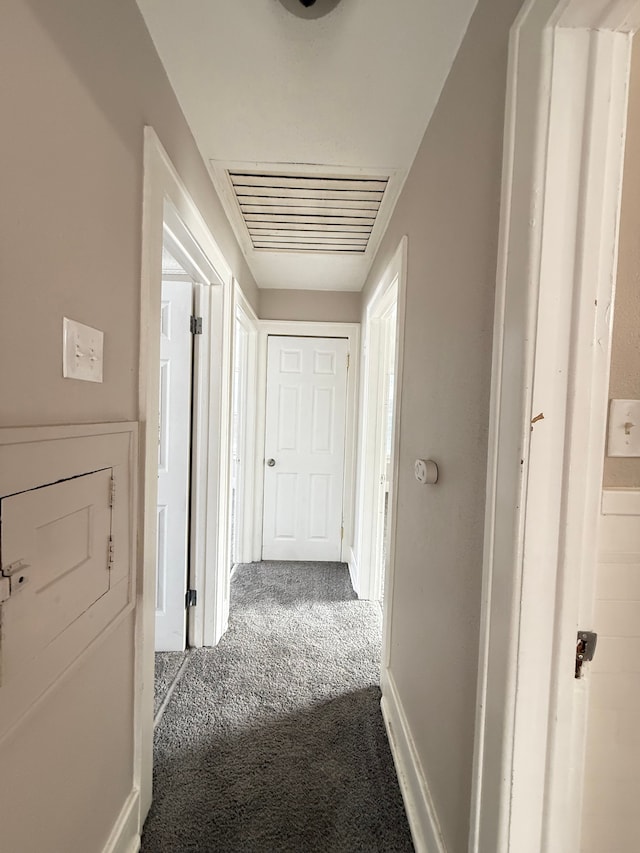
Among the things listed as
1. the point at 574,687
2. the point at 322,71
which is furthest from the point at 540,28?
the point at 574,687

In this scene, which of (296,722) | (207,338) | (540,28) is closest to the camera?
(540,28)

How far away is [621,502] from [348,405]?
2.58 m

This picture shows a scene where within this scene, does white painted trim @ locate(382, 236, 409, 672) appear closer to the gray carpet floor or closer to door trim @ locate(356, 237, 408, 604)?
the gray carpet floor

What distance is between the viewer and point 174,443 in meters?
2.02

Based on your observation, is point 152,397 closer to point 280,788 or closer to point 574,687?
point 574,687

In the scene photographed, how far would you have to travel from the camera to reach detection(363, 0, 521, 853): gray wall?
89 cm

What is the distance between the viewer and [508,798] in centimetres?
73

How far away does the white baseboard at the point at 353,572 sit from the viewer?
2.82 m

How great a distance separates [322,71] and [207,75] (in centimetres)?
35

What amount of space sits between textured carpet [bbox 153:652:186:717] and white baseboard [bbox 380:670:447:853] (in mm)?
960

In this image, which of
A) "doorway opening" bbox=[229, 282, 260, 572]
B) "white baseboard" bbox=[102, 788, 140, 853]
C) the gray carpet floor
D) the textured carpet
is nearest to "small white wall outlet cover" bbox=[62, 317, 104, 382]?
"white baseboard" bbox=[102, 788, 140, 853]

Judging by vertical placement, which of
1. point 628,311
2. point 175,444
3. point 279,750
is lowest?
point 279,750

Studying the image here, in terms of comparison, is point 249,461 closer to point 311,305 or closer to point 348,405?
point 348,405

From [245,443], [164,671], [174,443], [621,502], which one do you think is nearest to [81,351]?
[621,502]
